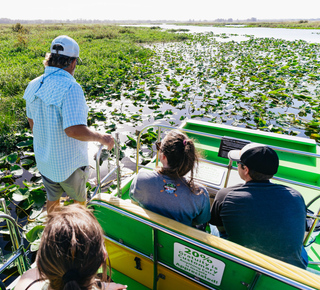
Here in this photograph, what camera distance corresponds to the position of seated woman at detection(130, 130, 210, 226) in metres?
1.41

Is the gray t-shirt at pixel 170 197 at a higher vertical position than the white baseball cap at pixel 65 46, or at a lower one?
lower

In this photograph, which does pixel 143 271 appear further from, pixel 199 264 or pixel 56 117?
pixel 56 117

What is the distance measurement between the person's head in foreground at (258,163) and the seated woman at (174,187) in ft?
1.21

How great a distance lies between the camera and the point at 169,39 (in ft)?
81.8

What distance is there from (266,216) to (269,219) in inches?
0.9

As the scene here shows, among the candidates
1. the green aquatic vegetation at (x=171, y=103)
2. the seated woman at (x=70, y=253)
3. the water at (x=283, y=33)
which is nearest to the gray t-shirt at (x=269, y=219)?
the seated woman at (x=70, y=253)

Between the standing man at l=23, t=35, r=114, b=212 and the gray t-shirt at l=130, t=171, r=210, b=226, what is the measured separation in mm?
570

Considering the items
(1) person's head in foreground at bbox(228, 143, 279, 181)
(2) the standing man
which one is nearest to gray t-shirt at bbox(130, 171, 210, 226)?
(1) person's head in foreground at bbox(228, 143, 279, 181)

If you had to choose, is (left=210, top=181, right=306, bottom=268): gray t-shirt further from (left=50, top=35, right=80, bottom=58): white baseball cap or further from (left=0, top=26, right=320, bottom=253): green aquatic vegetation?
(left=0, top=26, right=320, bottom=253): green aquatic vegetation

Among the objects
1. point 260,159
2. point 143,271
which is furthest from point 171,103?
point 143,271

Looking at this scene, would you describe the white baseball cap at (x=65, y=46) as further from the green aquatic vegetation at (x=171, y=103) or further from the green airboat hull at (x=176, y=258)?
the green aquatic vegetation at (x=171, y=103)

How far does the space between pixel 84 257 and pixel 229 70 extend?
40.3 feet

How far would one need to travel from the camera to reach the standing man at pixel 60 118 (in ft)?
5.26

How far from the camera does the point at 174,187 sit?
1411 millimetres
